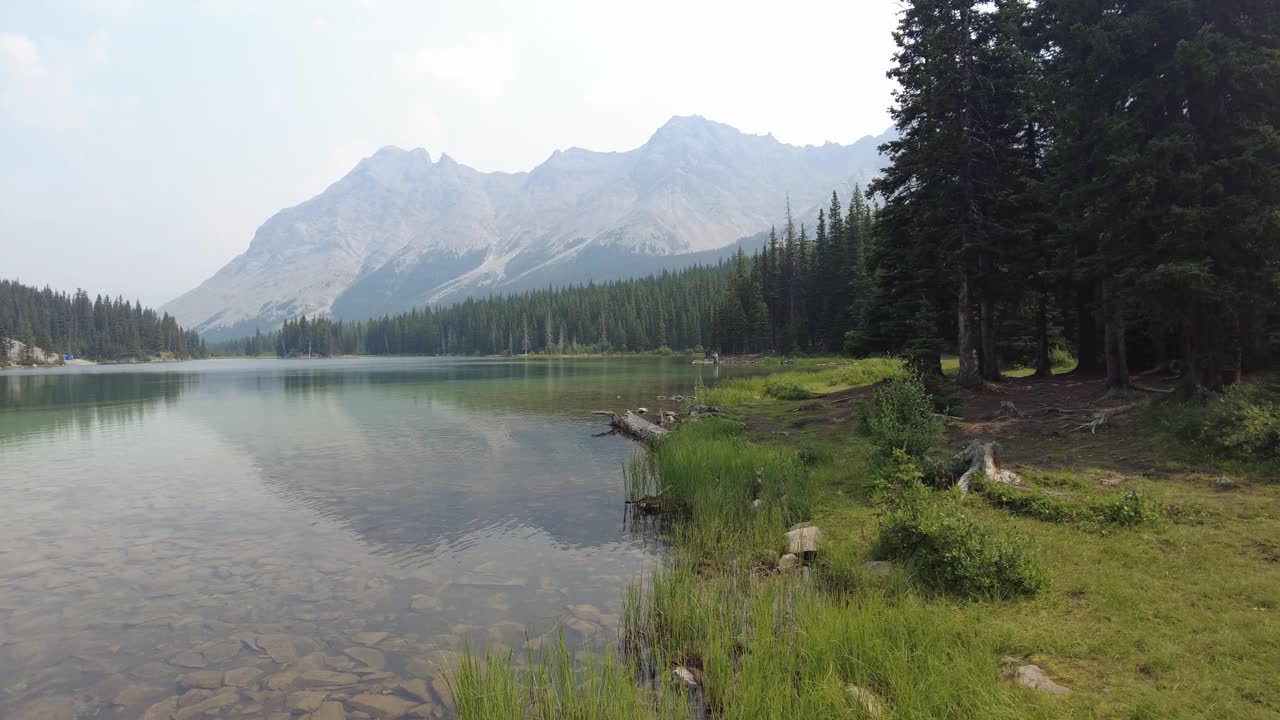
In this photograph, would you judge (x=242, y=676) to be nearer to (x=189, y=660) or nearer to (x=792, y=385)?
(x=189, y=660)

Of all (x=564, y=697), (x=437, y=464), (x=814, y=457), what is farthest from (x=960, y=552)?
(x=437, y=464)

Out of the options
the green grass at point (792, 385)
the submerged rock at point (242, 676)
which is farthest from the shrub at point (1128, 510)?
the green grass at point (792, 385)

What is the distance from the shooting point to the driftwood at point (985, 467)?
13438 mm

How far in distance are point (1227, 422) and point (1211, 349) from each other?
14.2 feet

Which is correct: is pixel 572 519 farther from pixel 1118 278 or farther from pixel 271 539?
pixel 1118 278

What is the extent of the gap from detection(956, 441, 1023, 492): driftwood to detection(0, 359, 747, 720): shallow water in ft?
23.6

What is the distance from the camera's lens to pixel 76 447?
99.6 ft

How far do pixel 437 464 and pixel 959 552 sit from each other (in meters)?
20.5

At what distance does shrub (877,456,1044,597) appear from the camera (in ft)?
28.8

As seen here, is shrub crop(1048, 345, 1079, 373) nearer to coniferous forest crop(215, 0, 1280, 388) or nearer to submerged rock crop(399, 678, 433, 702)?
coniferous forest crop(215, 0, 1280, 388)

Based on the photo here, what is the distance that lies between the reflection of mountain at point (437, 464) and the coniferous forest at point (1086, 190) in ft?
56.2

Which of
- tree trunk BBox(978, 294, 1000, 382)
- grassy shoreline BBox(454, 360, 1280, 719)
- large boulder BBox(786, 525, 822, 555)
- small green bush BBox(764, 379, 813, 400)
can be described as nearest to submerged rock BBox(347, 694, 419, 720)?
grassy shoreline BBox(454, 360, 1280, 719)

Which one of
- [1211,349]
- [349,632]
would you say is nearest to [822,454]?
[1211,349]

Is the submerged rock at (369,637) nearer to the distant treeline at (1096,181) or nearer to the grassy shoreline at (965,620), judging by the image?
the grassy shoreline at (965,620)
